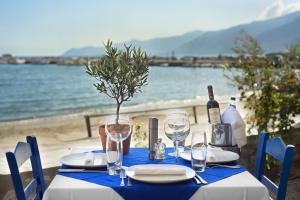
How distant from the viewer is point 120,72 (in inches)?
82.6

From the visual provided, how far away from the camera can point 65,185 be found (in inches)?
62.6

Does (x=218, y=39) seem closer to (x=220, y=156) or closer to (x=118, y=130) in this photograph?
(x=220, y=156)

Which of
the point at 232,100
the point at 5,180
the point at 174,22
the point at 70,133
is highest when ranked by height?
the point at 174,22

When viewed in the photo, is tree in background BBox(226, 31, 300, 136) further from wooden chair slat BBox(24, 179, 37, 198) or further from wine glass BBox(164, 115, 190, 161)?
wooden chair slat BBox(24, 179, 37, 198)

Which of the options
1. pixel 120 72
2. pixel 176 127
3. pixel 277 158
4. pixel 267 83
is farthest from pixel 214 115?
pixel 267 83

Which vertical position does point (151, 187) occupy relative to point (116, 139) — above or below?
below

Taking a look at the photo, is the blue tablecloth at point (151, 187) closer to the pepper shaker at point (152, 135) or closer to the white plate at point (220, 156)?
the white plate at point (220, 156)

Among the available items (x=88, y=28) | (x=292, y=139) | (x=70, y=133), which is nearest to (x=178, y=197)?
(x=292, y=139)

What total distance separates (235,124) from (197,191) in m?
0.70

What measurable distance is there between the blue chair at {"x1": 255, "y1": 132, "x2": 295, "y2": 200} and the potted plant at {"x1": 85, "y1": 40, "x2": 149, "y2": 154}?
649mm

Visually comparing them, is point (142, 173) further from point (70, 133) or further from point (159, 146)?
point (70, 133)

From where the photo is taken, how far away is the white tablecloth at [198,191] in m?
1.54

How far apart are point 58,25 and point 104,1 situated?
6984mm

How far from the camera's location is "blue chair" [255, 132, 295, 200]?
5.86 feet
